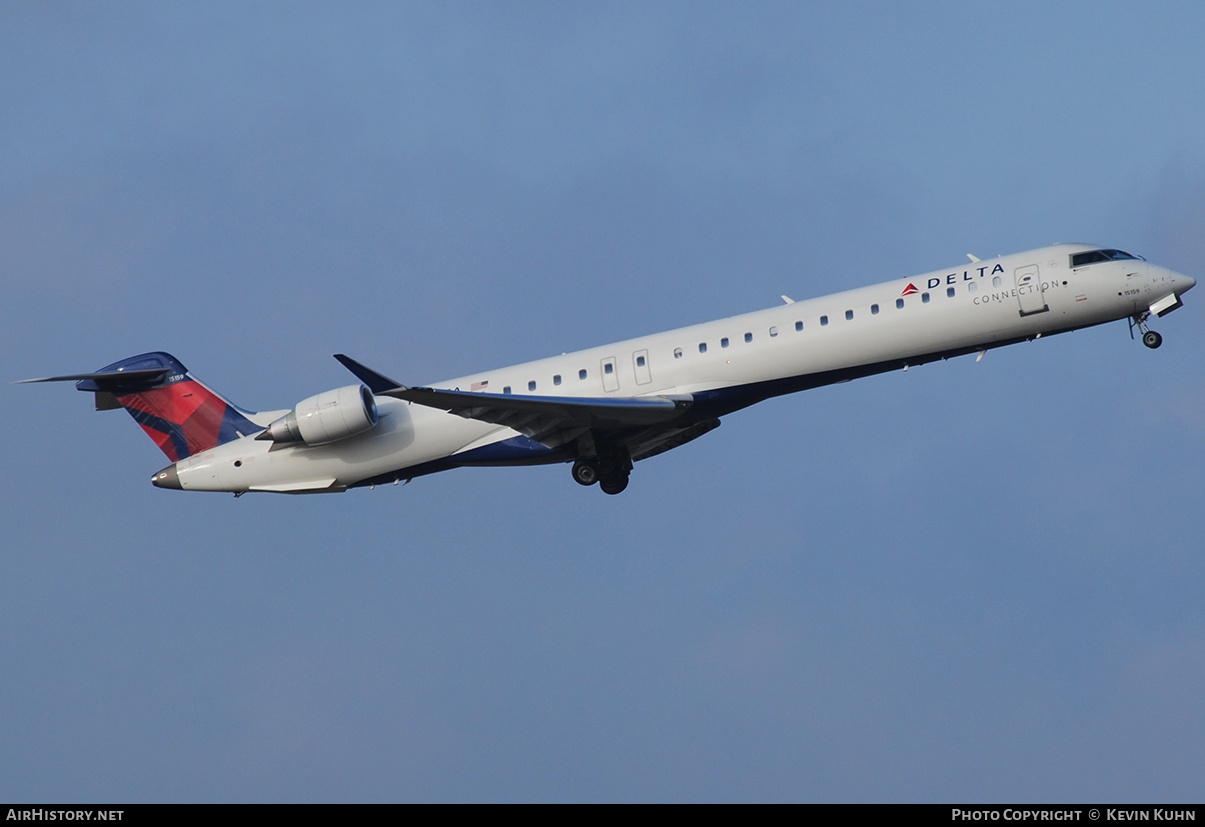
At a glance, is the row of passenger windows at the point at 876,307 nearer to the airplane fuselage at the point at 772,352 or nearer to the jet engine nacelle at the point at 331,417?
the airplane fuselage at the point at 772,352

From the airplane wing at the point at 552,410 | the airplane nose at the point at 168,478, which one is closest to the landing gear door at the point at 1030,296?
the airplane wing at the point at 552,410

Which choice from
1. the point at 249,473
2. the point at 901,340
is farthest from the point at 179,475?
the point at 901,340

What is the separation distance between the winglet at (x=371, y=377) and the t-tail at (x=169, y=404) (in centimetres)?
618

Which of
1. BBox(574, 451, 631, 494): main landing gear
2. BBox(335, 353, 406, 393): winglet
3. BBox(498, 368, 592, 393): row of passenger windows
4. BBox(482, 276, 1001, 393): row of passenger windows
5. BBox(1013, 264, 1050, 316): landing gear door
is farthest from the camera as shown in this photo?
BBox(574, 451, 631, 494): main landing gear

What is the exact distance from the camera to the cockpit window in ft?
78.1

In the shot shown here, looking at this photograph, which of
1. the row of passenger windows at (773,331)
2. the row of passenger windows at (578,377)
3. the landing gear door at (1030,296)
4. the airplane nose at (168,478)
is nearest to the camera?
the landing gear door at (1030,296)

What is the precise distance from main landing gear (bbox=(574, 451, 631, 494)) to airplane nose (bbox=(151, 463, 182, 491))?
8005 millimetres

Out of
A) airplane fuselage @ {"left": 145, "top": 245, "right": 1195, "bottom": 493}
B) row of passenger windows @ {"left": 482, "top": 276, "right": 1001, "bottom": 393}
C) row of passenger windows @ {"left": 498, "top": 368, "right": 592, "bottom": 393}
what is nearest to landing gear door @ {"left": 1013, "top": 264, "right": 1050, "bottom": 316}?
airplane fuselage @ {"left": 145, "top": 245, "right": 1195, "bottom": 493}

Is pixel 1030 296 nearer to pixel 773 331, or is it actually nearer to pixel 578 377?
pixel 773 331

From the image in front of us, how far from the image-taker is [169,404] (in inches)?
1089

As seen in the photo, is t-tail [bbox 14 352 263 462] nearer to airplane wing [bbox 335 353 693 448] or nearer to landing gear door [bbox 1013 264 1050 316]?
airplane wing [bbox 335 353 693 448]

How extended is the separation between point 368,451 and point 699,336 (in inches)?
263

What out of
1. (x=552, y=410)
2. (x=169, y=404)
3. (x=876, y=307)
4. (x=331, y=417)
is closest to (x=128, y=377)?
(x=169, y=404)

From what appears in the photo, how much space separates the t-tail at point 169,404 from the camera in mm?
27453
